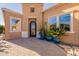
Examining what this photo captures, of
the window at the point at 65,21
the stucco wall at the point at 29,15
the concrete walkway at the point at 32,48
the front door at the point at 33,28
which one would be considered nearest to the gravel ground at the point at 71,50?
the concrete walkway at the point at 32,48

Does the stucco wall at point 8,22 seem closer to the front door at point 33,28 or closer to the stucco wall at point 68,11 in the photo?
the front door at point 33,28

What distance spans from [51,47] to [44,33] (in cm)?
69

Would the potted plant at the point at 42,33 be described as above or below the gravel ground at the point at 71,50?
above

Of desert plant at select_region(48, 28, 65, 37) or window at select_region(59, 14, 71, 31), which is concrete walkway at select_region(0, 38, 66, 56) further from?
window at select_region(59, 14, 71, 31)

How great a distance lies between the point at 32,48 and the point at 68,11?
2241mm

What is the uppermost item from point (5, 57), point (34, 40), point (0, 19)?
point (0, 19)

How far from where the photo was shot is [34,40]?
801cm

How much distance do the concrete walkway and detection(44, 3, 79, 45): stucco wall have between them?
Answer: 2.09 feet

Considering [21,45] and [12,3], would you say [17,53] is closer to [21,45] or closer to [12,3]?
[21,45]

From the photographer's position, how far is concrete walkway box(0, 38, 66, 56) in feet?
24.9

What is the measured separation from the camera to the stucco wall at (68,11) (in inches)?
316

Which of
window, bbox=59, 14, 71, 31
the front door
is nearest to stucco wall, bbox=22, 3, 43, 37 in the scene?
the front door

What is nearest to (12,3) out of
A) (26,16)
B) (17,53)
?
(26,16)

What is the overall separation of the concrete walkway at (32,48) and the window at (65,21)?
0.98 meters
